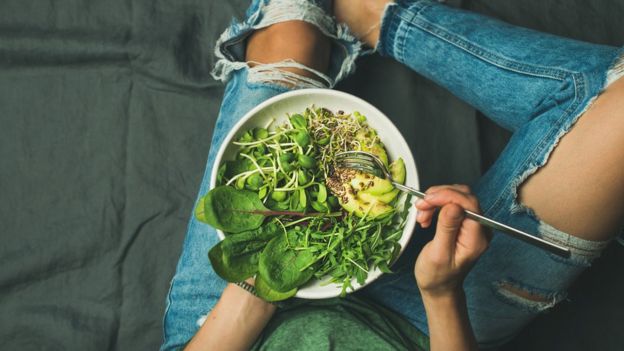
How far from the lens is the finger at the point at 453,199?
55 cm

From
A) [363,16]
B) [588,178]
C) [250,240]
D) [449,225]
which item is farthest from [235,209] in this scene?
[363,16]

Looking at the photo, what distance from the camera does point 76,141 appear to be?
1.05m

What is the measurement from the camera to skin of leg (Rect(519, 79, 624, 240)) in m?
0.65

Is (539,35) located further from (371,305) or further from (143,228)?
(143,228)

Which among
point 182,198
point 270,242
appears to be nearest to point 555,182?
point 270,242

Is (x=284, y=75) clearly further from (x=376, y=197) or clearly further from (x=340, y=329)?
(x=340, y=329)

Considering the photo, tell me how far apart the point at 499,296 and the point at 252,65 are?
0.60 m

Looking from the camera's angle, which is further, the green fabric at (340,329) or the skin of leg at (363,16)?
the skin of leg at (363,16)

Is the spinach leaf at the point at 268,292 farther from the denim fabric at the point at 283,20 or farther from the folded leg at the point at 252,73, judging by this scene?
the denim fabric at the point at 283,20

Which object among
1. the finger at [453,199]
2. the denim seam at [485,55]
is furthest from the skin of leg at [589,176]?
the finger at [453,199]

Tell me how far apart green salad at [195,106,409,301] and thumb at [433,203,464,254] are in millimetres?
99

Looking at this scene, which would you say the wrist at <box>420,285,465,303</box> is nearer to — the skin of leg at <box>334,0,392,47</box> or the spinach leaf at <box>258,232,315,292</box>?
the spinach leaf at <box>258,232,315,292</box>

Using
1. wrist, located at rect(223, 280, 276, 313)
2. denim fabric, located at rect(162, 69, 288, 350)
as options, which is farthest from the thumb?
denim fabric, located at rect(162, 69, 288, 350)

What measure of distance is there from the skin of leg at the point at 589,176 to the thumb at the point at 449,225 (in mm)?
227
